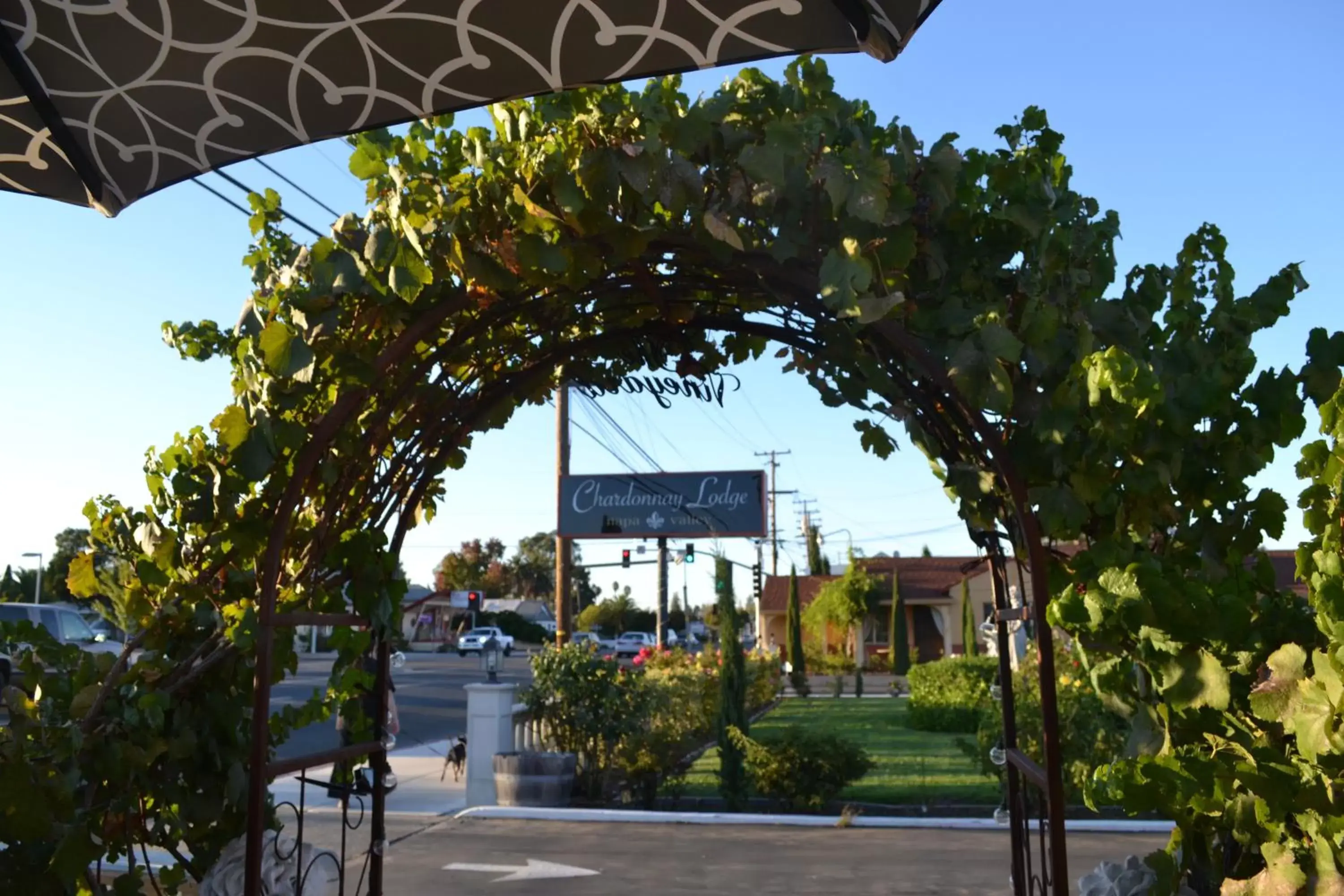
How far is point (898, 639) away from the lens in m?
35.7

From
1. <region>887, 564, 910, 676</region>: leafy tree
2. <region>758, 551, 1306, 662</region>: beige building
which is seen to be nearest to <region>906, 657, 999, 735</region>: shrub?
<region>887, 564, 910, 676</region>: leafy tree

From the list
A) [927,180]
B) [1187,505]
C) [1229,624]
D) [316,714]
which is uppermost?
[927,180]

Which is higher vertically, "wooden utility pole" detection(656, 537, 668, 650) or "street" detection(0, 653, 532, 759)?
"wooden utility pole" detection(656, 537, 668, 650)

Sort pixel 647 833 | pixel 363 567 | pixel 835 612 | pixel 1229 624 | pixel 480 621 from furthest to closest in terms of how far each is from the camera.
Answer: pixel 480 621
pixel 835 612
pixel 647 833
pixel 363 567
pixel 1229 624

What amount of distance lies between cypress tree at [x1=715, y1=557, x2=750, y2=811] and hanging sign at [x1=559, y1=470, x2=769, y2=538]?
10.5 m

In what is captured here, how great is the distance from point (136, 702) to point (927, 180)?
Result: 2793 mm

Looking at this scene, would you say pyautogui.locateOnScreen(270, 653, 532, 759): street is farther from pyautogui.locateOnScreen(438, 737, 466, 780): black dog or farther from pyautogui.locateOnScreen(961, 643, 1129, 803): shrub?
pyautogui.locateOnScreen(961, 643, 1129, 803): shrub

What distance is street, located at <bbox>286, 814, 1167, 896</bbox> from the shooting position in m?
7.31

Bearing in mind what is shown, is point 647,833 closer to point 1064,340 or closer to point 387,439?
point 387,439

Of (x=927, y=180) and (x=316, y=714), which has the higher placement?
(x=927, y=180)

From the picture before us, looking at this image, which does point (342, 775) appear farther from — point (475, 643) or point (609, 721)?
point (475, 643)

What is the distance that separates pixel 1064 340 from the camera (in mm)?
2992

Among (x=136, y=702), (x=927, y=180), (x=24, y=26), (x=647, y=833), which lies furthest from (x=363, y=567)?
(x=647, y=833)

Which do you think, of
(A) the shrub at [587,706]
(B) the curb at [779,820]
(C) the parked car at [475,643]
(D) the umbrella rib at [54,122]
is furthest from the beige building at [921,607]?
(D) the umbrella rib at [54,122]
